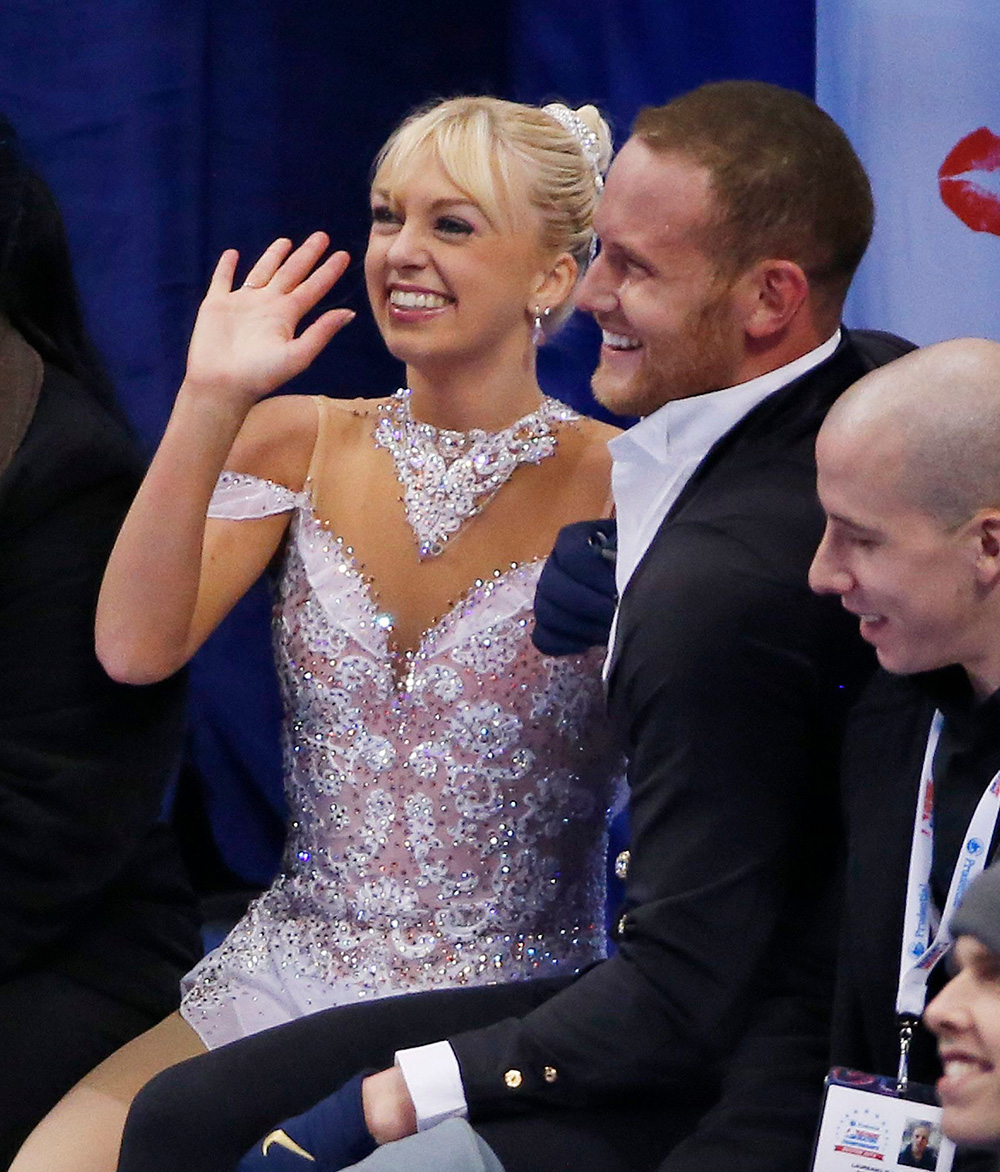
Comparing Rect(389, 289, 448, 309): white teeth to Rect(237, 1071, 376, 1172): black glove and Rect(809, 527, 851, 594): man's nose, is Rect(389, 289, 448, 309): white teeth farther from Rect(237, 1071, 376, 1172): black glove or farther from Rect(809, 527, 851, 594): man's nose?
Rect(237, 1071, 376, 1172): black glove

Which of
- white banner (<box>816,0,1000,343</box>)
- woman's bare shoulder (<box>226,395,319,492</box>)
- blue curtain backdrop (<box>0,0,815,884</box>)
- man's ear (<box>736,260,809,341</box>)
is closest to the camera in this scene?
man's ear (<box>736,260,809,341</box>)

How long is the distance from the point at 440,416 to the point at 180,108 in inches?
49.4

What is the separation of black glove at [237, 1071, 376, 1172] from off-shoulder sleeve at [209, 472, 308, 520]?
0.74m

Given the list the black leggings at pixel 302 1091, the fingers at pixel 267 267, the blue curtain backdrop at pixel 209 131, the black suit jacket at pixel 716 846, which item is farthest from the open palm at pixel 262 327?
the blue curtain backdrop at pixel 209 131

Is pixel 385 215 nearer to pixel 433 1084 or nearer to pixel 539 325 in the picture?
pixel 539 325

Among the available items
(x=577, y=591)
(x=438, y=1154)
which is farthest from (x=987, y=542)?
(x=438, y=1154)

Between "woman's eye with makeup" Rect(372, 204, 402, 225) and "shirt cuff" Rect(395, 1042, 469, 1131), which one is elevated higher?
"woman's eye with makeup" Rect(372, 204, 402, 225)

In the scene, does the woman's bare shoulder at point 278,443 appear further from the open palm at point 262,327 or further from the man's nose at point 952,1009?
the man's nose at point 952,1009

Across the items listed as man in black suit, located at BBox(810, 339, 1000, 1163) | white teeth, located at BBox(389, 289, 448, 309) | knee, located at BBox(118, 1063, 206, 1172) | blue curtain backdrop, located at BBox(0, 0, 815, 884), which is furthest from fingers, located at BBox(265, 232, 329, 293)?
blue curtain backdrop, located at BBox(0, 0, 815, 884)

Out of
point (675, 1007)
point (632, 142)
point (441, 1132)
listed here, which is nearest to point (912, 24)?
point (632, 142)

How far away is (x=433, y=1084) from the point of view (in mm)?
1659

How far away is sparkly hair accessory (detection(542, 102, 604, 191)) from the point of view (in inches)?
87.3

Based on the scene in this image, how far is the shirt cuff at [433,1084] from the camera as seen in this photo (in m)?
1.65

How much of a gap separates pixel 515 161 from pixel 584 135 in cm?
11
